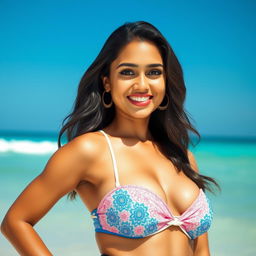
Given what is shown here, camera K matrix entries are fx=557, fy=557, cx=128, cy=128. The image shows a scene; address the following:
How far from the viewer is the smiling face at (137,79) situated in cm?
259

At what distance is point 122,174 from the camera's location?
2518 millimetres

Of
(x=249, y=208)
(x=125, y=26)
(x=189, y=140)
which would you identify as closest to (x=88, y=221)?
(x=249, y=208)

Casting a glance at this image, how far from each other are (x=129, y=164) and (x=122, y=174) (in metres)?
0.09

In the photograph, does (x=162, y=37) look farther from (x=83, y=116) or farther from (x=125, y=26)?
(x=83, y=116)

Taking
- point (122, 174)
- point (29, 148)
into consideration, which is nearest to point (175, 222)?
point (122, 174)

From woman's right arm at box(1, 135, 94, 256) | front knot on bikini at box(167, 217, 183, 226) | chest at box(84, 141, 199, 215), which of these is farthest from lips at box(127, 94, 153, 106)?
front knot on bikini at box(167, 217, 183, 226)

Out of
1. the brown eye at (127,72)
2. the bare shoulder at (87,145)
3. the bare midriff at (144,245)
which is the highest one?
the brown eye at (127,72)

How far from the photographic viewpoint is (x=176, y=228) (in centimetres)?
254

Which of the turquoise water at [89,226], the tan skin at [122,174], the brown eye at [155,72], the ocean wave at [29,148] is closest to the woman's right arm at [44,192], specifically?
the tan skin at [122,174]

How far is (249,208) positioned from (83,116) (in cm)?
578

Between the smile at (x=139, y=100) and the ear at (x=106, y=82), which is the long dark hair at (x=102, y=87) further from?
the smile at (x=139, y=100)

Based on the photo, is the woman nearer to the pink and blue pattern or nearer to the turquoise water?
the pink and blue pattern

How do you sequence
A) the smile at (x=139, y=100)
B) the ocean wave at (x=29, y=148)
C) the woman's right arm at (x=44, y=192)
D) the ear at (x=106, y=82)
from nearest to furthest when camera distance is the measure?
the woman's right arm at (x=44, y=192)
the smile at (x=139, y=100)
the ear at (x=106, y=82)
the ocean wave at (x=29, y=148)

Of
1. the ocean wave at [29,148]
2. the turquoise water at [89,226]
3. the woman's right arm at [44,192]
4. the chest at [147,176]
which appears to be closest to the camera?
the woman's right arm at [44,192]
